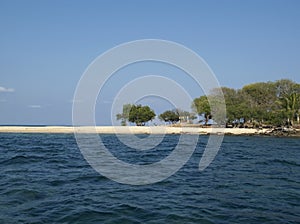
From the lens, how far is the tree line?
3258 inches

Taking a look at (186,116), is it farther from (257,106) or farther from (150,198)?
(150,198)

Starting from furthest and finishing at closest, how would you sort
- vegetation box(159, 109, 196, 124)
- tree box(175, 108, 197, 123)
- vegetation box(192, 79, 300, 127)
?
1. vegetation box(159, 109, 196, 124)
2. tree box(175, 108, 197, 123)
3. vegetation box(192, 79, 300, 127)

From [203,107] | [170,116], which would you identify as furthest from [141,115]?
[203,107]

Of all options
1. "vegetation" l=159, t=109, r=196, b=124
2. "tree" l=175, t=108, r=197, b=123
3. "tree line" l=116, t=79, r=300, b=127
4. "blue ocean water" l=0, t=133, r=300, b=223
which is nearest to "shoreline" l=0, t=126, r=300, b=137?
"tree line" l=116, t=79, r=300, b=127

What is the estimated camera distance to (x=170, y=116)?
118m

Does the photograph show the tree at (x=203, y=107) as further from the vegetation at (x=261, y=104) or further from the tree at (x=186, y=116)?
the tree at (x=186, y=116)

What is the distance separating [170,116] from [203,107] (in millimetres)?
24095

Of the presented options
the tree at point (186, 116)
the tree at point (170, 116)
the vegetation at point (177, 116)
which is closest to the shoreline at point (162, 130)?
the tree at point (186, 116)

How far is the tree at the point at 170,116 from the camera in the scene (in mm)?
116438

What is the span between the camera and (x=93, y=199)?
12.3 m

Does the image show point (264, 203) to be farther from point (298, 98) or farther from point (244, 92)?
point (244, 92)

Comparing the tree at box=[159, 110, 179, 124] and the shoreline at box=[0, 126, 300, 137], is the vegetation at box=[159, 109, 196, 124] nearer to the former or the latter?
the tree at box=[159, 110, 179, 124]

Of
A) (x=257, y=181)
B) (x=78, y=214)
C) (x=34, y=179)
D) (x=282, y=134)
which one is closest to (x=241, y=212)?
(x=78, y=214)

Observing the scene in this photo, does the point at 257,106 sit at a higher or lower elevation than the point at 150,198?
higher
